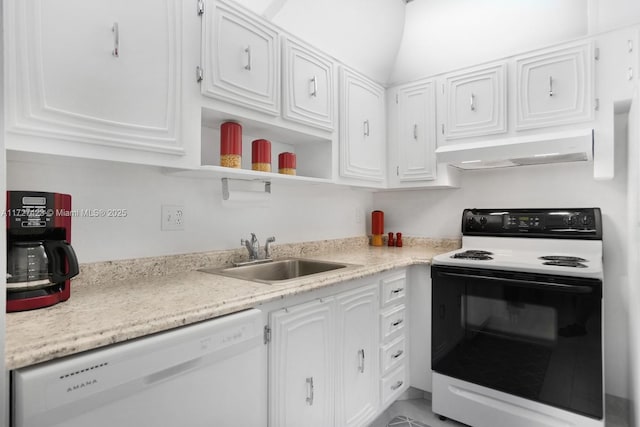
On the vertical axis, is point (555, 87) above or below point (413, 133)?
above

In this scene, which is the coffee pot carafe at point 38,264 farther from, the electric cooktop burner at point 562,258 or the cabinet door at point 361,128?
the electric cooktop burner at point 562,258

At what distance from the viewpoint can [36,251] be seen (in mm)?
1041

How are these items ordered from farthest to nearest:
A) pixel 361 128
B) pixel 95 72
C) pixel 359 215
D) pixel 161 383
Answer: pixel 359 215 → pixel 361 128 → pixel 95 72 → pixel 161 383

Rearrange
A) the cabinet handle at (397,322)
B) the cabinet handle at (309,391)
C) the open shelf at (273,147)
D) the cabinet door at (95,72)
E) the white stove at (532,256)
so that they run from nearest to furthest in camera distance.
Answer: the cabinet door at (95,72) → the cabinet handle at (309,391) → the open shelf at (273,147) → the white stove at (532,256) → the cabinet handle at (397,322)

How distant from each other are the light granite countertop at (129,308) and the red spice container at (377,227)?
1.24 m

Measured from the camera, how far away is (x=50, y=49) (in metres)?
1.05

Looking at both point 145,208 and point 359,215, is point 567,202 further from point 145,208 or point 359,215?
point 145,208

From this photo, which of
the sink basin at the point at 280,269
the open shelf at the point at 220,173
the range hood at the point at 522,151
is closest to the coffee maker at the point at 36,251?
the open shelf at the point at 220,173

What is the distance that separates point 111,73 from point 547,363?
2258 mm

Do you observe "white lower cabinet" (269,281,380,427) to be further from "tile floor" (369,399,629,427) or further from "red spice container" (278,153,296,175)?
"red spice container" (278,153,296,175)

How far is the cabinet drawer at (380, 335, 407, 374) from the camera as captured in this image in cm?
198

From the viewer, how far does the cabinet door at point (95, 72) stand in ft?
3.29

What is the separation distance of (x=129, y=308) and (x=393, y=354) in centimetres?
154

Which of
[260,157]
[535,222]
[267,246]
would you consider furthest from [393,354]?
[260,157]
